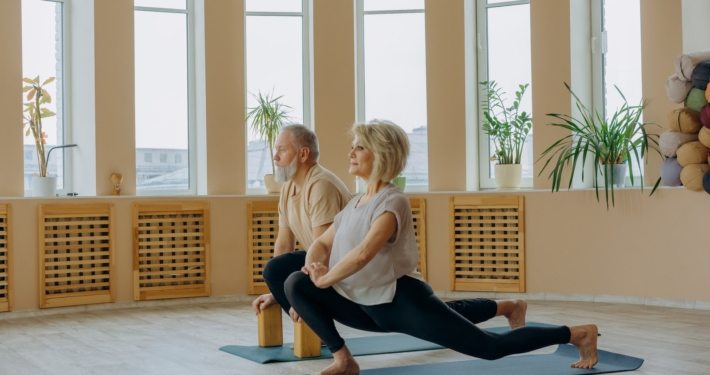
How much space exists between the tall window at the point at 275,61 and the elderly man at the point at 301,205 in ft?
9.90

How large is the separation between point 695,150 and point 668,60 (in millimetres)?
917

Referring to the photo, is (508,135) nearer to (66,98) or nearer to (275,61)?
(275,61)

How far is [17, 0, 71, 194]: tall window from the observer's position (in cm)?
644

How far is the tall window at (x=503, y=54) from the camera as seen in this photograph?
679cm

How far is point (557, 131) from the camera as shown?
6379 millimetres

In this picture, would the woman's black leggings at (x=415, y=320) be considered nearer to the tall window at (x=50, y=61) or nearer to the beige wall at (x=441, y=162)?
the beige wall at (x=441, y=162)

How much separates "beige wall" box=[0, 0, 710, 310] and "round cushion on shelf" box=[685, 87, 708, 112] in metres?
0.56

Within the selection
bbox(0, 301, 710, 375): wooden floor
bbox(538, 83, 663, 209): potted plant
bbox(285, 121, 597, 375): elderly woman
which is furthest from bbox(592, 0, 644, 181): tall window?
bbox(285, 121, 597, 375): elderly woman

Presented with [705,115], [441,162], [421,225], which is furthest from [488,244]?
[705,115]

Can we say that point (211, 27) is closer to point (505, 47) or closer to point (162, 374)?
point (505, 47)

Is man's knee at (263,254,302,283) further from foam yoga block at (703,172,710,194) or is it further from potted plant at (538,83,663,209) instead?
foam yoga block at (703,172,710,194)

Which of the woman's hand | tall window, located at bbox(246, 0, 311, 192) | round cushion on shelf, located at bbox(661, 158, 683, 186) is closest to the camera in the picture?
the woman's hand

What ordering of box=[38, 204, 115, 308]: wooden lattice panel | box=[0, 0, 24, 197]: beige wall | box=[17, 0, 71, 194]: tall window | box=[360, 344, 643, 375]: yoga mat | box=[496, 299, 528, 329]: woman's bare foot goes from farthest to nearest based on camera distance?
1. box=[17, 0, 71, 194]: tall window
2. box=[0, 0, 24, 197]: beige wall
3. box=[38, 204, 115, 308]: wooden lattice panel
4. box=[496, 299, 528, 329]: woman's bare foot
5. box=[360, 344, 643, 375]: yoga mat

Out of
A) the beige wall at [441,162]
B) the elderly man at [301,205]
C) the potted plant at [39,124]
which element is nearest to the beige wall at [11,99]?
the beige wall at [441,162]
